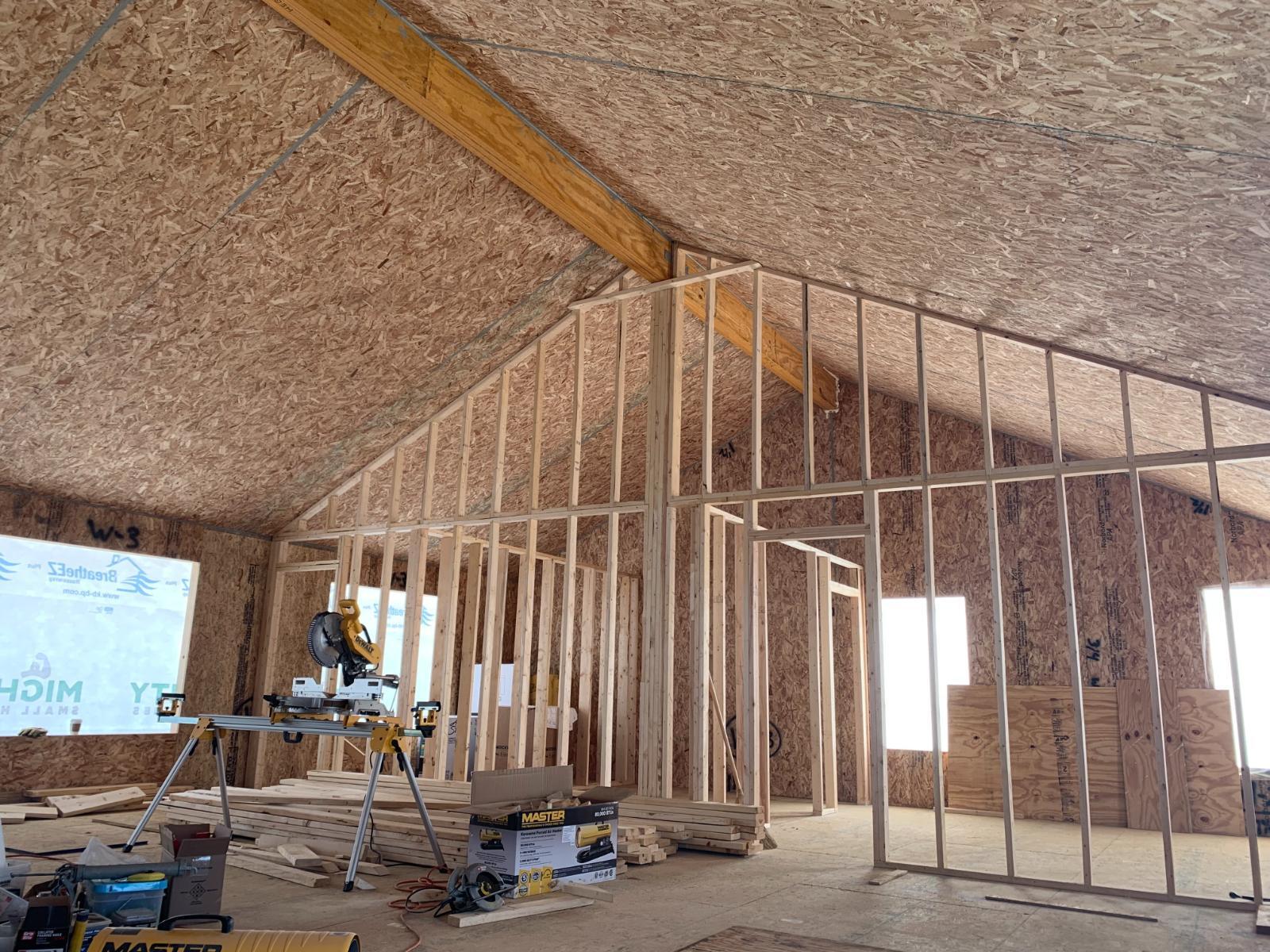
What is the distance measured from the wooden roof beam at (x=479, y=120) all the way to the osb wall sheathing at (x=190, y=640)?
→ 528cm

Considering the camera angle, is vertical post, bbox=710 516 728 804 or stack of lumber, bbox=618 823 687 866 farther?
vertical post, bbox=710 516 728 804

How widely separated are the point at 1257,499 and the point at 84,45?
9713mm

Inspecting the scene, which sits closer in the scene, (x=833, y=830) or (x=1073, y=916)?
(x=1073, y=916)

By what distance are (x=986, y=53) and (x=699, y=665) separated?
4919 millimetres

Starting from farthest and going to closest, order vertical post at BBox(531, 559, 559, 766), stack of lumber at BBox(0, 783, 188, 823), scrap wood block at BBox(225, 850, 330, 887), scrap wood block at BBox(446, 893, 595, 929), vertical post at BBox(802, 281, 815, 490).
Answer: vertical post at BBox(531, 559, 559, 766) < vertical post at BBox(802, 281, 815, 490) < stack of lumber at BBox(0, 783, 188, 823) < scrap wood block at BBox(225, 850, 330, 887) < scrap wood block at BBox(446, 893, 595, 929)

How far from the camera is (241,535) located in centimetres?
1002

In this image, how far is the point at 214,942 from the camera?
3010mm

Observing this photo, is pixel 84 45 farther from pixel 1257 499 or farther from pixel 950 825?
pixel 1257 499

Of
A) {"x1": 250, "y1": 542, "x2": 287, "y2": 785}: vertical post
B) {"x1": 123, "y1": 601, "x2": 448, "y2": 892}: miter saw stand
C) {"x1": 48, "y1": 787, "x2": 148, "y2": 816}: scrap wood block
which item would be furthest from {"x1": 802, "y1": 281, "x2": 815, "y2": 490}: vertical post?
{"x1": 48, "y1": 787, "x2": 148, "y2": 816}: scrap wood block

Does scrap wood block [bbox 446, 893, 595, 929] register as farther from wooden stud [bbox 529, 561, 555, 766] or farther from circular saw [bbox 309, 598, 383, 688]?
wooden stud [bbox 529, 561, 555, 766]

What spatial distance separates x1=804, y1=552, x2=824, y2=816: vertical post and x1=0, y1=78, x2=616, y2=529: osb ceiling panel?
148 inches

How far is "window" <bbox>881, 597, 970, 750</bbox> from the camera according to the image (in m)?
10.5

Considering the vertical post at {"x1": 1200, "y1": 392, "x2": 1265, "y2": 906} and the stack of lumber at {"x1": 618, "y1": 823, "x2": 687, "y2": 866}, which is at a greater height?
the vertical post at {"x1": 1200, "y1": 392, "x2": 1265, "y2": 906}

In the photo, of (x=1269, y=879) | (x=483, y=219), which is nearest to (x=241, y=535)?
(x=483, y=219)
